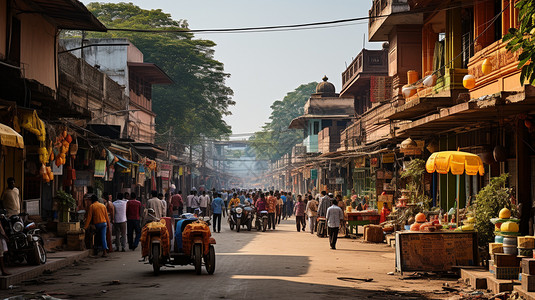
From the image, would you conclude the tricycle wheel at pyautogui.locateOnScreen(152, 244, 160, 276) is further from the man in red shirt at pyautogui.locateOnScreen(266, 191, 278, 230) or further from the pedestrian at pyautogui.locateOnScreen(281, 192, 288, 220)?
the pedestrian at pyautogui.locateOnScreen(281, 192, 288, 220)

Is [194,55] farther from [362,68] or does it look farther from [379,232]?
[379,232]

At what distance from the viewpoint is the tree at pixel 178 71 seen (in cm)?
5553

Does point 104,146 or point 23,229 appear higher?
point 104,146

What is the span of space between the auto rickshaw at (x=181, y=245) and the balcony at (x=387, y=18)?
43.6 ft

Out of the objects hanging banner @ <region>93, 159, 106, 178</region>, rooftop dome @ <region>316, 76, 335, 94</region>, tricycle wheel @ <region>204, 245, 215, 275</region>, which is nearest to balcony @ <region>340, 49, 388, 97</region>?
hanging banner @ <region>93, 159, 106, 178</region>

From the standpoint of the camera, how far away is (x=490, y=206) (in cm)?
1402

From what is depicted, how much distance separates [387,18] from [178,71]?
31.4m

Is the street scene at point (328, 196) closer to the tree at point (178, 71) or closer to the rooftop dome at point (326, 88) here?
the tree at point (178, 71)

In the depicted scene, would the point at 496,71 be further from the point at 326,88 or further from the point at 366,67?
the point at 326,88

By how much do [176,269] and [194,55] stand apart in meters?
42.8

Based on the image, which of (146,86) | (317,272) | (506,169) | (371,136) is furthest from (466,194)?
(146,86)

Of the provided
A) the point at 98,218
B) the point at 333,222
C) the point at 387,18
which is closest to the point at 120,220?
the point at 98,218

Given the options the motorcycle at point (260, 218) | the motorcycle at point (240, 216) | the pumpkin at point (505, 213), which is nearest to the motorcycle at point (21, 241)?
the pumpkin at point (505, 213)

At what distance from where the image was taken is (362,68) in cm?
3772
